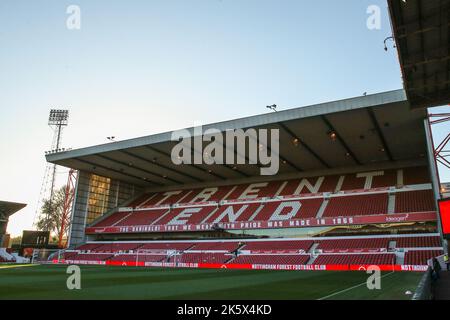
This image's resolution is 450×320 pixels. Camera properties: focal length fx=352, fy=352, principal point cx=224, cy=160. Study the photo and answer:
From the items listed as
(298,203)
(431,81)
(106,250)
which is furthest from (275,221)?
(431,81)

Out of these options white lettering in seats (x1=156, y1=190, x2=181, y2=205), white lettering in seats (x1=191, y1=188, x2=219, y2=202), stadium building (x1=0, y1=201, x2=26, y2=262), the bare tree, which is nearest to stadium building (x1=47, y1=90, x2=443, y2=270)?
white lettering in seats (x1=191, y1=188, x2=219, y2=202)

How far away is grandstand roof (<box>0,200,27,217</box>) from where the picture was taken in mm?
40469

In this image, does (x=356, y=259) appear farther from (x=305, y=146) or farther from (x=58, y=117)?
(x=58, y=117)

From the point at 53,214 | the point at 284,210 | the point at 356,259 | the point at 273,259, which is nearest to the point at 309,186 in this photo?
the point at 284,210

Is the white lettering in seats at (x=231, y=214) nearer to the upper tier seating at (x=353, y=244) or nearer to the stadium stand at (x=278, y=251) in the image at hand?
the stadium stand at (x=278, y=251)

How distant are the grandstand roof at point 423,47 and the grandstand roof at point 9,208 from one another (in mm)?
42289

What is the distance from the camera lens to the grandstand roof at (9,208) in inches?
1593

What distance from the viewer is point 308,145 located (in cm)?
3086

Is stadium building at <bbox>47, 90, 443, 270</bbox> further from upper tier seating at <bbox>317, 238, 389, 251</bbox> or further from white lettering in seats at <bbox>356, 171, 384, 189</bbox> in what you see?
white lettering in seats at <bbox>356, 171, 384, 189</bbox>

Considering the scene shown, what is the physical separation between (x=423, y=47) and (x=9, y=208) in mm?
44292

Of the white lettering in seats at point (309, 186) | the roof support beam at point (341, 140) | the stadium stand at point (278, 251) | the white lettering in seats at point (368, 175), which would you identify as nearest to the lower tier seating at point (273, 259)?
the stadium stand at point (278, 251)

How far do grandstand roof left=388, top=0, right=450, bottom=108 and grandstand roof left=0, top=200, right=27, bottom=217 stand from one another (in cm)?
4229

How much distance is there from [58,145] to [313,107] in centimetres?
4286
